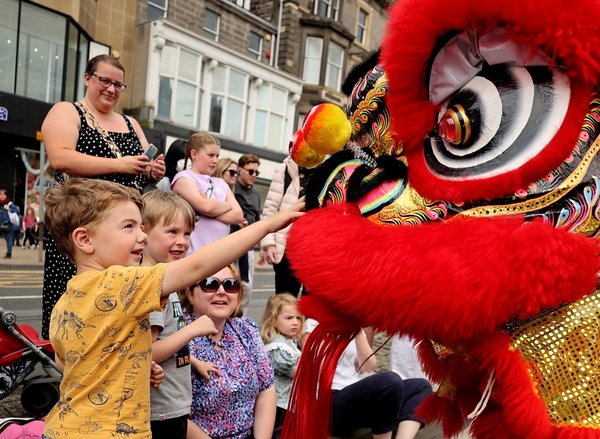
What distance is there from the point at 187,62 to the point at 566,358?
15.3 metres

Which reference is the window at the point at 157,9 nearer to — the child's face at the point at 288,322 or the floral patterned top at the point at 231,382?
the child's face at the point at 288,322

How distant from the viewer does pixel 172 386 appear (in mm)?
1997

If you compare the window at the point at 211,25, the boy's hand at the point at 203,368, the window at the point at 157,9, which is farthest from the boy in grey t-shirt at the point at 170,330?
the window at the point at 211,25

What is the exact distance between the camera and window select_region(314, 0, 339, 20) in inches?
798

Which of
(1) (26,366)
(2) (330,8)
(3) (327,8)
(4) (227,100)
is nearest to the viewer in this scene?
(1) (26,366)

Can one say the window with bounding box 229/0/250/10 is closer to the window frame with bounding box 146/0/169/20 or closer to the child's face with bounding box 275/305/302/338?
the window frame with bounding box 146/0/169/20

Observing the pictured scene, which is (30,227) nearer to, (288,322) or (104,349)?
(288,322)

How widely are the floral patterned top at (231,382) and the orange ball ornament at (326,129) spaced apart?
131cm

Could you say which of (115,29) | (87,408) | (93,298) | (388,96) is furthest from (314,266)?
(115,29)

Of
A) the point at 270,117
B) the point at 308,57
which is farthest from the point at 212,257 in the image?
the point at 308,57

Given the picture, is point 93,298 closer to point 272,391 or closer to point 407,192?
point 407,192

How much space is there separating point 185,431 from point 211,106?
48.7ft

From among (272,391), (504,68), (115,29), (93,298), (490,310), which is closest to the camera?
(490,310)

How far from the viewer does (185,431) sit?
205 cm
